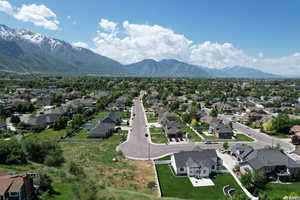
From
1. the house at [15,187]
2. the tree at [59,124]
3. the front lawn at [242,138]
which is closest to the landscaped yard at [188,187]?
the house at [15,187]

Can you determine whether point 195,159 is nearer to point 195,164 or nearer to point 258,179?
point 195,164

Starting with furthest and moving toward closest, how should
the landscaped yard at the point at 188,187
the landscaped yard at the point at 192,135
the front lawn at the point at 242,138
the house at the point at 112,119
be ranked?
the house at the point at 112,119 < the landscaped yard at the point at 192,135 < the front lawn at the point at 242,138 < the landscaped yard at the point at 188,187

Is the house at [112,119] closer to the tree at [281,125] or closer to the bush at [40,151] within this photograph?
the bush at [40,151]

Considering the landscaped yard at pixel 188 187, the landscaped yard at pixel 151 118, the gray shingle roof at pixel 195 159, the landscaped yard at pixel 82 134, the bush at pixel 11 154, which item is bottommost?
the landscaped yard at pixel 82 134

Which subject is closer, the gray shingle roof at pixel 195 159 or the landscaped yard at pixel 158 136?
the gray shingle roof at pixel 195 159

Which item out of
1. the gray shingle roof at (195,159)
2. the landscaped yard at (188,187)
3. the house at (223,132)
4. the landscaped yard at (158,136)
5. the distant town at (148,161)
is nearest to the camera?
the distant town at (148,161)

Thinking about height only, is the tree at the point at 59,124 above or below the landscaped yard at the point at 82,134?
above

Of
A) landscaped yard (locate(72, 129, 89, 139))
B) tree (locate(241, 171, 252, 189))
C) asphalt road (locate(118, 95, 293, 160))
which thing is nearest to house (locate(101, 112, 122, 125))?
landscaped yard (locate(72, 129, 89, 139))
